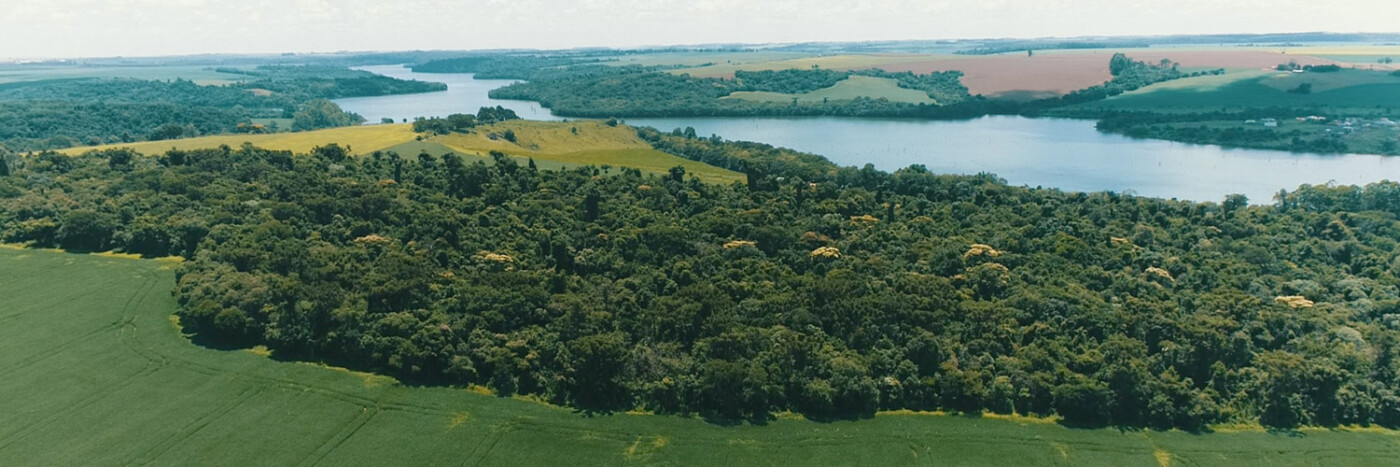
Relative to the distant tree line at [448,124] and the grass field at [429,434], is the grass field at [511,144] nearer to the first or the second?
the distant tree line at [448,124]

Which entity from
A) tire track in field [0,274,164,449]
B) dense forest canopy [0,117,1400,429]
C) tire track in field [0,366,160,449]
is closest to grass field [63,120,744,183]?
dense forest canopy [0,117,1400,429]

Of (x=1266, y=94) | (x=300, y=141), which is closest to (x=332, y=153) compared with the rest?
(x=300, y=141)

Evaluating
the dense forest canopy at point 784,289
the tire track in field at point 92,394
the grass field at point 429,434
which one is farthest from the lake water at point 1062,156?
the tire track in field at point 92,394

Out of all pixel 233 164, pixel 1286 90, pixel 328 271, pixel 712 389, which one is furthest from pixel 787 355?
pixel 1286 90

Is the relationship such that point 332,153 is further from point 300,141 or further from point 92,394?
point 92,394

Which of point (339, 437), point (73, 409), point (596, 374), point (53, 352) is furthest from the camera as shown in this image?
point (53, 352)

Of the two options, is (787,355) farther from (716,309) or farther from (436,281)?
(436,281)
